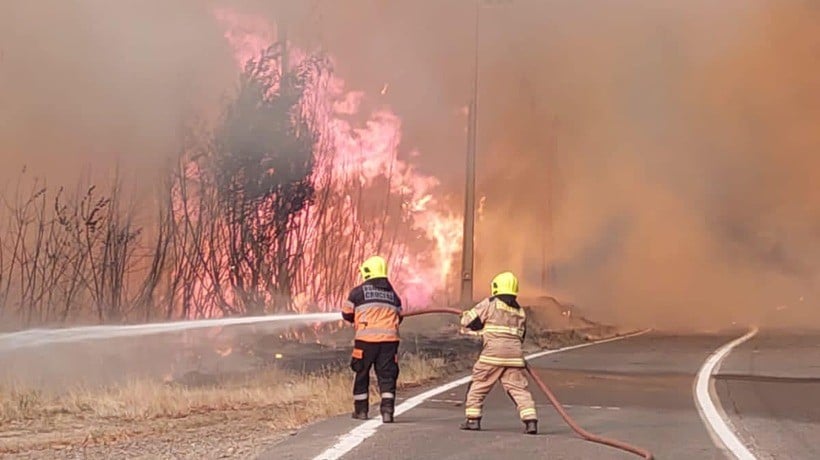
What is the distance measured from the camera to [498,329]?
7504mm

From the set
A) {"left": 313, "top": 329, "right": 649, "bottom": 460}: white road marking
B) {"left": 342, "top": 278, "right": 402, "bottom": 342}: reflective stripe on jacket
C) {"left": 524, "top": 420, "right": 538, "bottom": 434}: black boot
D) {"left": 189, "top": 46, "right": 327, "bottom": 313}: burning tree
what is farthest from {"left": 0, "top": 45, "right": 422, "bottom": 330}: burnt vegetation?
{"left": 524, "top": 420, "right": 538, "bottom": 434}: black boot

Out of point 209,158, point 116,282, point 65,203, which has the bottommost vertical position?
point 116,282

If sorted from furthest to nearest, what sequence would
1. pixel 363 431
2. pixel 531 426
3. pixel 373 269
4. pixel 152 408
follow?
pixel 152 408, pixel 373 269, pixel 531 426, pixel 363 431

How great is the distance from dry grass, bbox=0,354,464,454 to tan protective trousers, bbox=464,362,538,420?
1.51 m

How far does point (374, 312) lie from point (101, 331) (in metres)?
8.78

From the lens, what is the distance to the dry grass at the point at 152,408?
26.3 feet

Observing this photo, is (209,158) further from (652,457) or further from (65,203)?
(652,457)

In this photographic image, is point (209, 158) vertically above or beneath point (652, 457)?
above

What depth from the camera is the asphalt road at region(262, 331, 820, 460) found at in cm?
670

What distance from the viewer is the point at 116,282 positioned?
1709 cm

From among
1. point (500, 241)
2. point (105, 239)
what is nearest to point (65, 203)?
point (105, 239)

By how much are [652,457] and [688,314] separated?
3817cm

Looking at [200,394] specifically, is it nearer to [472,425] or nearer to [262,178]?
[472,425]

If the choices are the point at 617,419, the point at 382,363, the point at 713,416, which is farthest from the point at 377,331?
the point at 713,416
